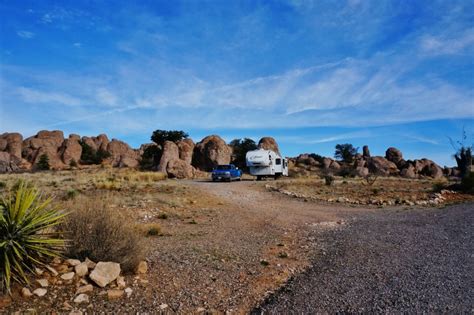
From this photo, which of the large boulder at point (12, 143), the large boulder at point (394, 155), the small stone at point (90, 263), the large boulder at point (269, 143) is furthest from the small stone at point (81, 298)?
the large boulder at point (394, 155)

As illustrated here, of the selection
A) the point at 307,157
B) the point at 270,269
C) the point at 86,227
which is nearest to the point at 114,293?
the point at 86,227

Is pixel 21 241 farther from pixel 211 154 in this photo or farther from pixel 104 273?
pixel 211 154

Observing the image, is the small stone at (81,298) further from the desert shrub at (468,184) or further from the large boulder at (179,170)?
the large boulder at (179,170)

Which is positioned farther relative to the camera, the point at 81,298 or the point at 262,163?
the point at 262,163

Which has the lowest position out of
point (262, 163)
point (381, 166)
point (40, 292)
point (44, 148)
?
point (40, 292)

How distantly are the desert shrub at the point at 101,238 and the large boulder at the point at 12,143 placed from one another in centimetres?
6945

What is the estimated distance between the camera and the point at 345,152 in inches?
3036

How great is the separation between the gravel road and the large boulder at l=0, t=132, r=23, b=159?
71251 millimetres

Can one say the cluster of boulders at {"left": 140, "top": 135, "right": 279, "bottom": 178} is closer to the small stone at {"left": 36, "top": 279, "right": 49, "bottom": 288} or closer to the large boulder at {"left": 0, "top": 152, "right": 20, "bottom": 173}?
the large boulder at {"left": 0, "top": 152, "right": 20, "bottom": 173}

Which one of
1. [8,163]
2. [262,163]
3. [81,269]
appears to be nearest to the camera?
[81,269]

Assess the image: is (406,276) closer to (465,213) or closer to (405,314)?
(405,314)

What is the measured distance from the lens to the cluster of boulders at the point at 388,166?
191 ft

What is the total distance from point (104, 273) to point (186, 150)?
45116mm

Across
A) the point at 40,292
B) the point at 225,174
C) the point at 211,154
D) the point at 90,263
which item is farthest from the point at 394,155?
the point at 40,292
